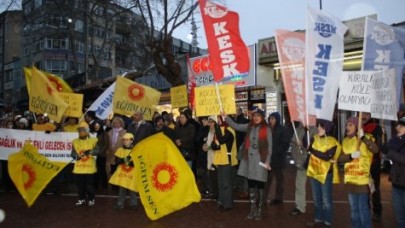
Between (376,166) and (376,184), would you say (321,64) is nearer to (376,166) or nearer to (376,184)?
(376,166)

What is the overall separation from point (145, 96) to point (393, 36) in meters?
6.27

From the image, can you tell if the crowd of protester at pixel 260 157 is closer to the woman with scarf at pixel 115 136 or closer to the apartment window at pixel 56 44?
the woman with scarf at pixel 115 136

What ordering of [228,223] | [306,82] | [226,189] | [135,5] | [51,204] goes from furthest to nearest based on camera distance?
1. [135,5]
2. [51,204]
3. [226,189]
4. [228,223]
5. [306,82]

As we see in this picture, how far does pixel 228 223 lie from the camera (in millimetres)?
7734

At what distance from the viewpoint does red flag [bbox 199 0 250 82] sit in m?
8.22

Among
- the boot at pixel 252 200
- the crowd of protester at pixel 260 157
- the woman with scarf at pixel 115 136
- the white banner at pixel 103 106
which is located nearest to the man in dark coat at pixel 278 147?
the crowd of protester at pixel 260 157

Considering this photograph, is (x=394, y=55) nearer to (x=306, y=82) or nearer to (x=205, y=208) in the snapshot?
(x=306, y=82)

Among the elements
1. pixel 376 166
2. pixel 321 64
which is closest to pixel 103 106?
pixel 321 64

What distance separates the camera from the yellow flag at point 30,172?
8672 millimetres

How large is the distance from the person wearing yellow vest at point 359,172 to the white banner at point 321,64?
2.04ft

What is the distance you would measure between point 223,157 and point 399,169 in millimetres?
3449

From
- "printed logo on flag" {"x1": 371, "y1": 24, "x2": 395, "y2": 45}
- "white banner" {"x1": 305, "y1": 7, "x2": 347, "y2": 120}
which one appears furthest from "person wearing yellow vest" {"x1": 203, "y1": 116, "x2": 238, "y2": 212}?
"printed logo on flag" {"x1": 371, "y1": 24, "x2": 395, "y2": 45}

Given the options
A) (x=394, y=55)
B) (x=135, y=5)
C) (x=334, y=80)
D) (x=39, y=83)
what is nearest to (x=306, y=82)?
(x=334, y=80)

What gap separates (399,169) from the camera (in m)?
6.08
